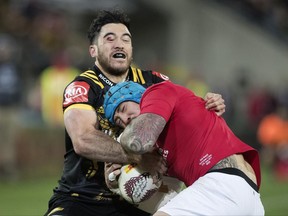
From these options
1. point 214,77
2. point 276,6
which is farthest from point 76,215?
point 276,6

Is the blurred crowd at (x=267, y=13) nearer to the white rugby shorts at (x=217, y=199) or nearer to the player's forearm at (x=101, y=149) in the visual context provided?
the player's forearm at (x=101, y=149)

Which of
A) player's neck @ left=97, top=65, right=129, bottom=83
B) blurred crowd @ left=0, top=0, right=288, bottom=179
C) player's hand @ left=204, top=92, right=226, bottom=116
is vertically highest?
player's neck @ left=97, top=65, right=129, bottom=83

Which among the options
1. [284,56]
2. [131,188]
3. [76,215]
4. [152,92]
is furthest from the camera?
[284,56]

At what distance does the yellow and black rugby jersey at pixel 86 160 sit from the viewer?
5.94m

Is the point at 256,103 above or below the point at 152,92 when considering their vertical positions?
below

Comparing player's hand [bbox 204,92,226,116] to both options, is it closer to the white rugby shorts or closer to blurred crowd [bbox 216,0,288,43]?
the white rugby shorts

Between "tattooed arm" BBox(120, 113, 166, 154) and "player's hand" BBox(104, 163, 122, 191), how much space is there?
635mm

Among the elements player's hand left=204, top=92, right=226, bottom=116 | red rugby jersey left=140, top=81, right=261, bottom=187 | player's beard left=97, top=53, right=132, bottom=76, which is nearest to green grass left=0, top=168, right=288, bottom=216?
player's beard left=97, top=53, right=132, bottom=76

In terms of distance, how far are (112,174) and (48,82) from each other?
401 inches

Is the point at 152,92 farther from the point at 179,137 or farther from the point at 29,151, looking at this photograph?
the point at 29,151

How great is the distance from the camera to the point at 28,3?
1934 cm

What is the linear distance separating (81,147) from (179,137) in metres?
0.90

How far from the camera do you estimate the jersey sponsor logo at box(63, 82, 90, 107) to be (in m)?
5.89

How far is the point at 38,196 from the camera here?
1275 centimetres
